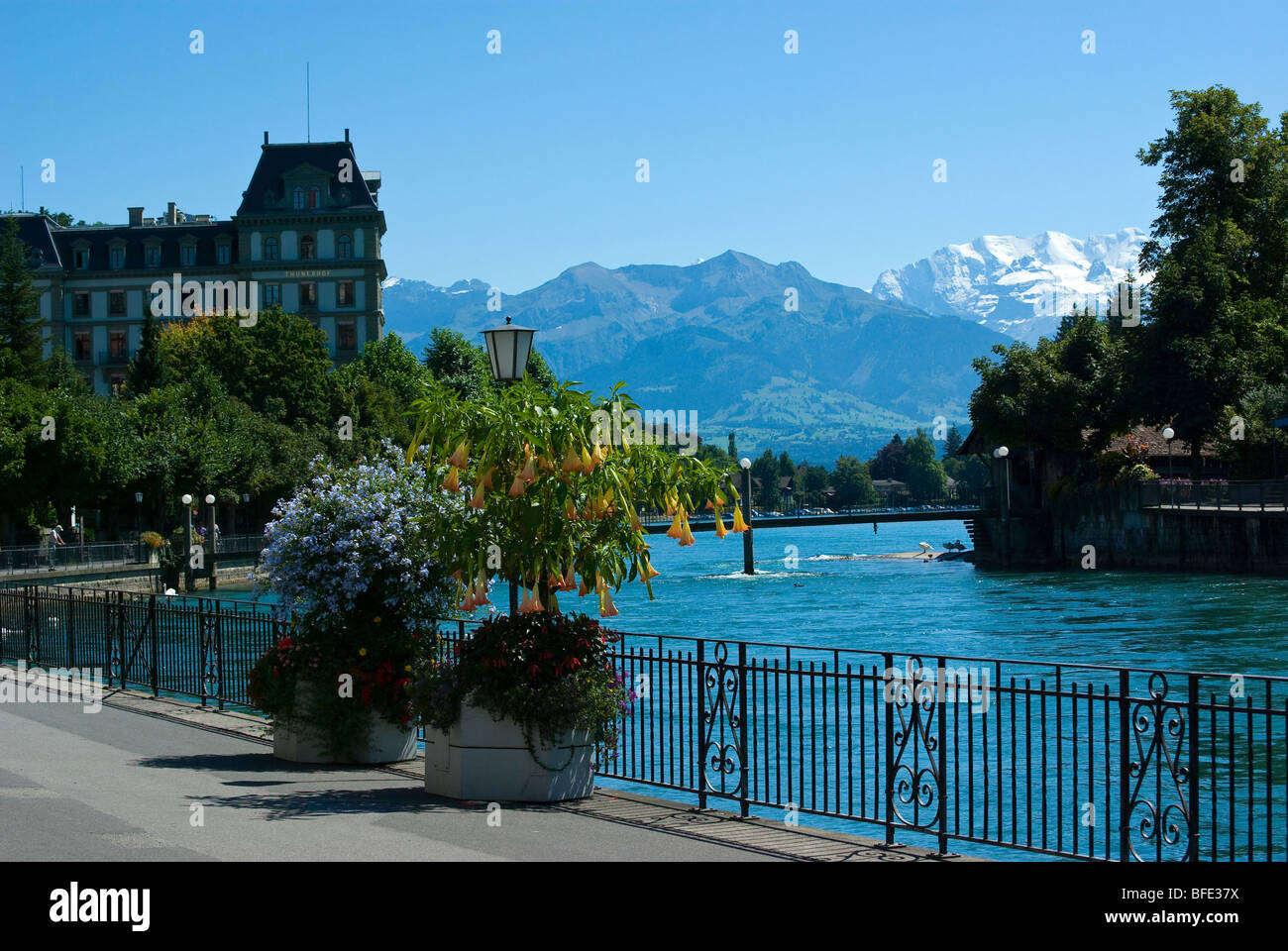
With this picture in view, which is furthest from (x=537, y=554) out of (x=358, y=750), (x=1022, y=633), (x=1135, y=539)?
(x=1135, y=539)

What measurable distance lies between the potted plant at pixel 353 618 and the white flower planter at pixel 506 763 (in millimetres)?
1812

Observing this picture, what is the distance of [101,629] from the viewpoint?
20.1 m

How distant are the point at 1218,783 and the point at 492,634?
533 inches

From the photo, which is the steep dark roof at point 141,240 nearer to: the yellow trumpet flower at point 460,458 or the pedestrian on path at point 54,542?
the pedestrian on path at point 54,542

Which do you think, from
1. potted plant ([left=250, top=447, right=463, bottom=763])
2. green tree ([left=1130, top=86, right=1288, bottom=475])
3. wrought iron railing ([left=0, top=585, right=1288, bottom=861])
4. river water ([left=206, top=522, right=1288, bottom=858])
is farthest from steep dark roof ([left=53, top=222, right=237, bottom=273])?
potted plant ([left=250, top=447, right=463, bottom=763])

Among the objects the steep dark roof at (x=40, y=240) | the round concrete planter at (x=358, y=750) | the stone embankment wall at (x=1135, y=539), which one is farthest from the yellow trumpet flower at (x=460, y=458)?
the steep dark roof at (x=40, y=240)

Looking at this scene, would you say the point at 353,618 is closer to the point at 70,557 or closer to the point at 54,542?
the point at 70,557

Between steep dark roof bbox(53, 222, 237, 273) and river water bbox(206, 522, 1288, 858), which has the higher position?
steep dark roof bbox(53, 222, 237, 273)

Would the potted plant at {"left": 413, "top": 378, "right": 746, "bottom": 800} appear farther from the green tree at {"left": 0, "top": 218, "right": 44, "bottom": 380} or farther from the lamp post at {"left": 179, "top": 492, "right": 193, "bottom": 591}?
the green tree at {"left": 0, "top": 218, "right": 44, "bottom": 380}

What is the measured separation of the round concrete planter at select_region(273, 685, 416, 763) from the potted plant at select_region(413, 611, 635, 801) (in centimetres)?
206

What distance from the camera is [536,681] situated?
34.9 feet

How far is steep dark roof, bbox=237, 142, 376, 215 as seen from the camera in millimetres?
102375

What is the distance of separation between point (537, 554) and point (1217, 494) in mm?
56627

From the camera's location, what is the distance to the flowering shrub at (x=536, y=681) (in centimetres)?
1052
